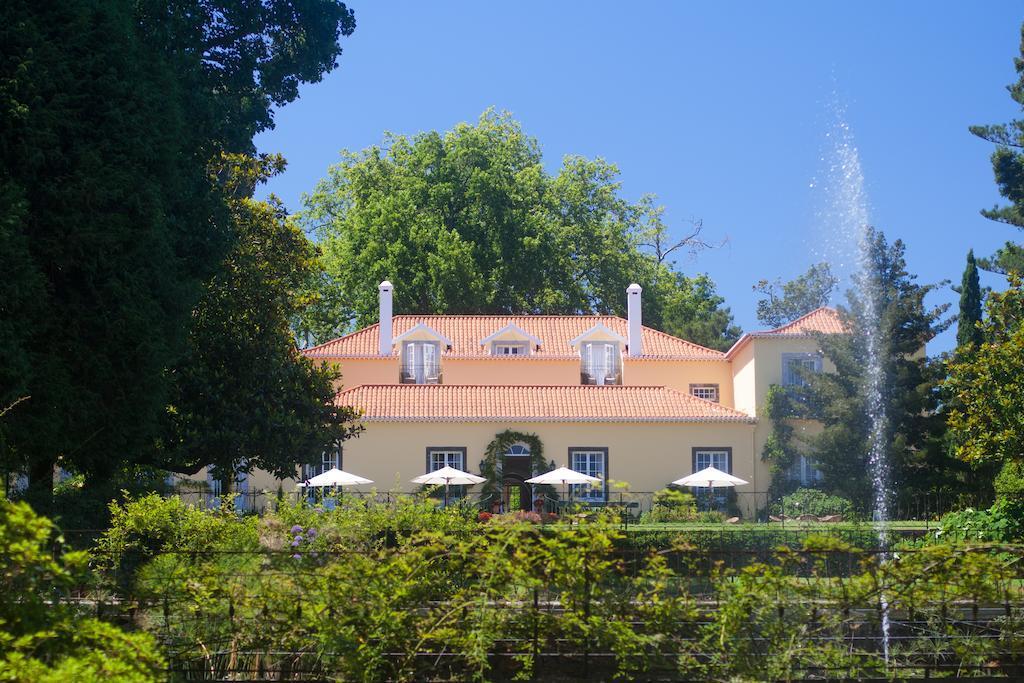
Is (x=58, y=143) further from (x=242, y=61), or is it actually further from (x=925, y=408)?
(x=925, y=408)

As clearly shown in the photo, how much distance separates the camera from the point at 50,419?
15867 millimetres

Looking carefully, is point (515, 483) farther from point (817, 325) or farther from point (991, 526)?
point (991, 526)

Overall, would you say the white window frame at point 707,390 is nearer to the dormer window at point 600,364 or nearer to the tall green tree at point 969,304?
the dormer window at point 600,364

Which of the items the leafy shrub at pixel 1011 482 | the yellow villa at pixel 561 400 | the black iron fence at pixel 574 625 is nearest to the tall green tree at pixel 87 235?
the black iron fence at pixel 574 625

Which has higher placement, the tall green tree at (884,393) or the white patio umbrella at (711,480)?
the tall green tree at (884,393)

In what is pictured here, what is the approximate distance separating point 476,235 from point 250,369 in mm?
27904

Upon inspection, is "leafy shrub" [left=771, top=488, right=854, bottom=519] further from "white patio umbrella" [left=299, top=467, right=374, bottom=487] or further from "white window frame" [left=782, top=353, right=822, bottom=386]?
"white patio umbrella" [left=299, top=467, right=374, bottom=487]

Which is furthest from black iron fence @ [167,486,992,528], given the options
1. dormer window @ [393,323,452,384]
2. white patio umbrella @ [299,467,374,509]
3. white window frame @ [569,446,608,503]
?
dormer window @ [393,323,452,384]

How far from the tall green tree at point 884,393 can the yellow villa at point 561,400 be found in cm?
197

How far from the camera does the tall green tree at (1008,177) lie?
3747 cm

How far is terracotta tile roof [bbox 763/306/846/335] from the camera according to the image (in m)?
40.4

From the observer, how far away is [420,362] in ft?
143

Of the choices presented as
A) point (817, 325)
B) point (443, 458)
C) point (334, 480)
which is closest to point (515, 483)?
point (443, 458)

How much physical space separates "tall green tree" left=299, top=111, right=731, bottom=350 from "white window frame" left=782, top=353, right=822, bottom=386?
43.3ft
